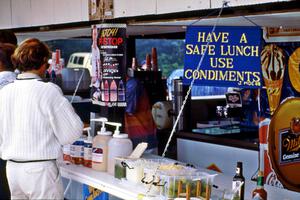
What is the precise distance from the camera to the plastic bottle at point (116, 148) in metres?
3.84

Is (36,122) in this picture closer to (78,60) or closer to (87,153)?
(87,153)

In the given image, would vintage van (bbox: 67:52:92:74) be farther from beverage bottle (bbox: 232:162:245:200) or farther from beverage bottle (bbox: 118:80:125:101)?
beverage bottle (bbox: 232:162:245:200)

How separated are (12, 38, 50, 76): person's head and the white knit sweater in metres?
0.10

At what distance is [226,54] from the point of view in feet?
12.6

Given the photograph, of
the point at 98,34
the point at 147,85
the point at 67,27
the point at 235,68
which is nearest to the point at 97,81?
the point at 98,34

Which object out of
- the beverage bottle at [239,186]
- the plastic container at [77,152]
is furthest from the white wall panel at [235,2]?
the plastic container at [77,152]

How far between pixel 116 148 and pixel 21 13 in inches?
116

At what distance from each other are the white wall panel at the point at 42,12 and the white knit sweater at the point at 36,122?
2051mm

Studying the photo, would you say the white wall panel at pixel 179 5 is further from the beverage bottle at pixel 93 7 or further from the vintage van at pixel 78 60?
the vintage van at pixel 78 60

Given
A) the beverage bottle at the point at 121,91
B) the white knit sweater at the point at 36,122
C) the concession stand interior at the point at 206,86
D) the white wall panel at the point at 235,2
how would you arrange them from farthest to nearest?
1. the beverage bottle at the point at 121,91
2. the white knit sweater at the point at 36,122
3. the concession stand interior at the point at 206,86
4. the white wall panel at the point at 235,2

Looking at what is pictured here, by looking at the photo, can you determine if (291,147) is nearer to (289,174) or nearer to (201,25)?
(289,174)

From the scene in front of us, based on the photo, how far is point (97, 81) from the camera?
4.65m

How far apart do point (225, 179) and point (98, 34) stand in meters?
1.62

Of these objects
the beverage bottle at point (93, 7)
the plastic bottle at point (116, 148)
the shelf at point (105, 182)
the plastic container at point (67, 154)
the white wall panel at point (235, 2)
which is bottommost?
the shelf at point (105, 182)
